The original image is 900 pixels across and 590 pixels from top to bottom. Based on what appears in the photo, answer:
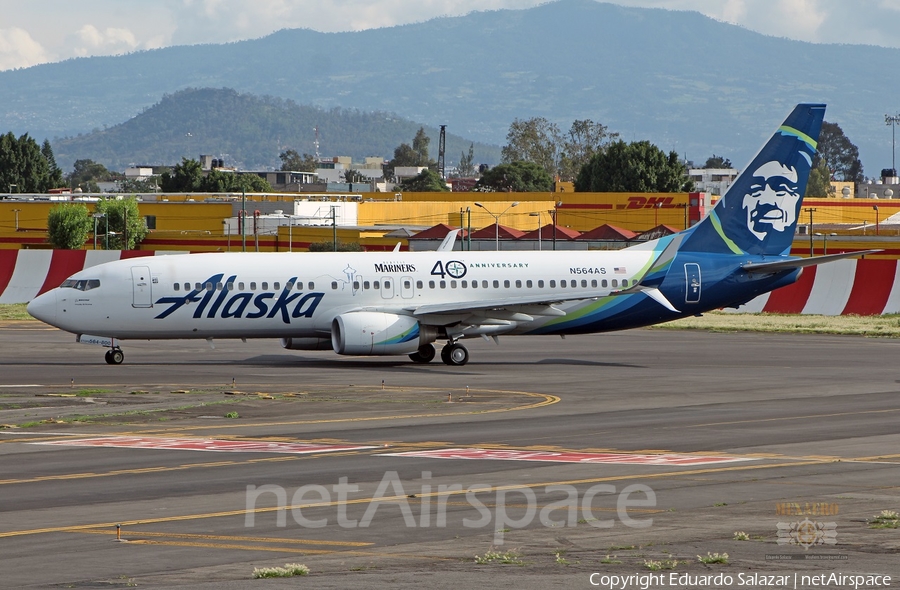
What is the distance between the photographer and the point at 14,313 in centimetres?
6347

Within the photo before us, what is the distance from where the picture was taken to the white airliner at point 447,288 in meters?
39.2

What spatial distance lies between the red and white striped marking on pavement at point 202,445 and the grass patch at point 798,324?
3525cm

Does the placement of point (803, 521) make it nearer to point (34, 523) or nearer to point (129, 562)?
point (129, 562)

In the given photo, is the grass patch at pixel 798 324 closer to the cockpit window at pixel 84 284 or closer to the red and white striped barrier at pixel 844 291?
the red and white striped barrier at pixel 844 291

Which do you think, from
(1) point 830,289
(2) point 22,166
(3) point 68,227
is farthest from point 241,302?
(2) point 22,166

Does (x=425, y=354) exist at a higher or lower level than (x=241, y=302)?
lower

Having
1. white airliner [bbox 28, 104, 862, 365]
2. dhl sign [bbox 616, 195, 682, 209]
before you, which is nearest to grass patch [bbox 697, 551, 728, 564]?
white airliner [bbox 28, 104, 862, 365]

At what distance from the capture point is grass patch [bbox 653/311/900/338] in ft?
176

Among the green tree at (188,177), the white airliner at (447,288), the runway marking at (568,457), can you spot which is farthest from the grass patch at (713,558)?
the green tree at (188,177)

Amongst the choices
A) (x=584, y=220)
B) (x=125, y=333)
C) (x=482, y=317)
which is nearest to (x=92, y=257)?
(x=125, y=333)

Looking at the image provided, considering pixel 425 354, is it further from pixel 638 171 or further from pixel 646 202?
pixel 638 171

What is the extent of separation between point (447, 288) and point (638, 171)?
12383 centimetres

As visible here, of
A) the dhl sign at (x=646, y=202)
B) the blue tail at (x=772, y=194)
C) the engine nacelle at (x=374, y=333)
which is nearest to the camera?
the engine nacelle at (x=374, y=333)

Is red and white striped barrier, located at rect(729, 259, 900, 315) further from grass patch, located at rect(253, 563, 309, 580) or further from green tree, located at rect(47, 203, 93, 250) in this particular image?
green tree, located at rect(47, 203, 93, 250)
